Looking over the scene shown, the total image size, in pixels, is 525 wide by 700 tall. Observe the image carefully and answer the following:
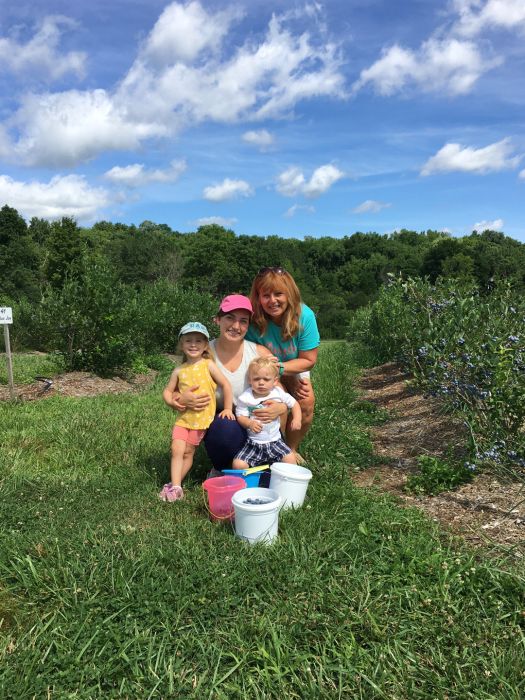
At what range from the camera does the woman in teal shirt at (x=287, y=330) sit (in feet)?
11.2

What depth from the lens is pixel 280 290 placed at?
3391 mm

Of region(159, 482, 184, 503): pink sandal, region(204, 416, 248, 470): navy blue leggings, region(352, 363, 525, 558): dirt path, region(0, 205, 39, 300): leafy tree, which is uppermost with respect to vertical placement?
region(0, 205, 39, 300): leafy tree

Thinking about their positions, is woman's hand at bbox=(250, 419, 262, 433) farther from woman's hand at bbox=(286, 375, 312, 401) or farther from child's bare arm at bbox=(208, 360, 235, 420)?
woman's hand at bbox=(286, 375, 312, 401)

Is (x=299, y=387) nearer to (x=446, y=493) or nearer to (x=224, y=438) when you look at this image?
(x=224, y=438)

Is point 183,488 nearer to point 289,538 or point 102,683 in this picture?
point 289,538

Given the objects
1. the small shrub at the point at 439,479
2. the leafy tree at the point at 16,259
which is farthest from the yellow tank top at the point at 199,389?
the leafy tree at the point at 16,259

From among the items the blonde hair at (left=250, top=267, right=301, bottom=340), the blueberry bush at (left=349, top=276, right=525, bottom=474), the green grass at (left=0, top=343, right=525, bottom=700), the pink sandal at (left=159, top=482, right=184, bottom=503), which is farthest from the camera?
the blonde hair at (left=250, top=267, right=301, bottom=340)

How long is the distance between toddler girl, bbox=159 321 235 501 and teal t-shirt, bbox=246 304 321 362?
400 millimetres

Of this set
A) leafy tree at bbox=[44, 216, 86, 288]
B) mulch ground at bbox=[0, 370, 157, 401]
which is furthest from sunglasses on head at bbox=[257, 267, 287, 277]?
leafy tree at bbox=[44, 216, 86, 288]

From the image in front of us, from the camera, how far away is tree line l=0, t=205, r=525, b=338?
3306cm

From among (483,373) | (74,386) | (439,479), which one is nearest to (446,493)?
(439,479)

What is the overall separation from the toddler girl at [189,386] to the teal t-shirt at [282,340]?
0.40 m

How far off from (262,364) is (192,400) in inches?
19.9

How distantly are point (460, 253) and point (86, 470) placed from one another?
158 feet
